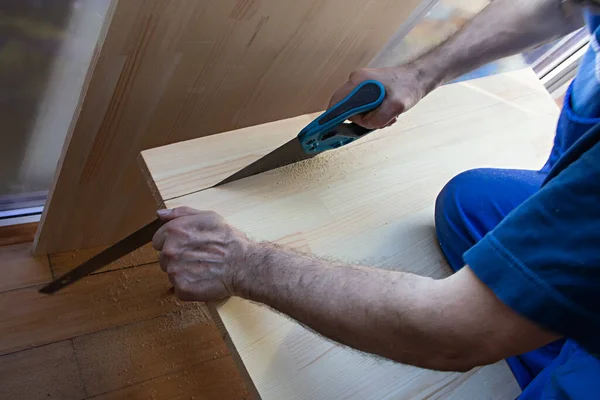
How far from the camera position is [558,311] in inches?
19.1

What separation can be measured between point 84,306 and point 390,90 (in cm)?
78

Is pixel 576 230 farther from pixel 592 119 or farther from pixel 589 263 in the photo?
pixel 592 119

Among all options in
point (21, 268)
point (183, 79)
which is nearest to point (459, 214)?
point (183, 79)

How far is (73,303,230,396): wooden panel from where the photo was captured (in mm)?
1131

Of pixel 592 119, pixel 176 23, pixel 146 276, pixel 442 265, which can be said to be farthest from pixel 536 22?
pixel 146 276

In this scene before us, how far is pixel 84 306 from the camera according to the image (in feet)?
3.93

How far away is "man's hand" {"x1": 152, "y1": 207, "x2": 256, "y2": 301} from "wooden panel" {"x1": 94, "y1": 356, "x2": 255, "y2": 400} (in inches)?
20.0

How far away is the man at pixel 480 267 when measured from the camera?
0.49 meters

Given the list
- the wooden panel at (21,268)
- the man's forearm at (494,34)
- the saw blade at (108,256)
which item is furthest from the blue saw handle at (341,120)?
the wooden panel at (21,268)

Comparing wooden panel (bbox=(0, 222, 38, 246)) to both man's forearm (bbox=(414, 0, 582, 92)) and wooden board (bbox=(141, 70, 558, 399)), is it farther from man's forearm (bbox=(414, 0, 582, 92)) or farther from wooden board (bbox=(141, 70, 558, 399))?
man's forearm (bbox=(414, 0, 582, 92))

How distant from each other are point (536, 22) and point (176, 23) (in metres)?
0.60

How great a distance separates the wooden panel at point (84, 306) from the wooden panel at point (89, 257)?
0.02 m

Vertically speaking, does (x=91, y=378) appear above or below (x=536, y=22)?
below

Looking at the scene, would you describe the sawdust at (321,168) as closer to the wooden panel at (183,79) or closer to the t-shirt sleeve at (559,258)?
the wooden panel at (183,79)
